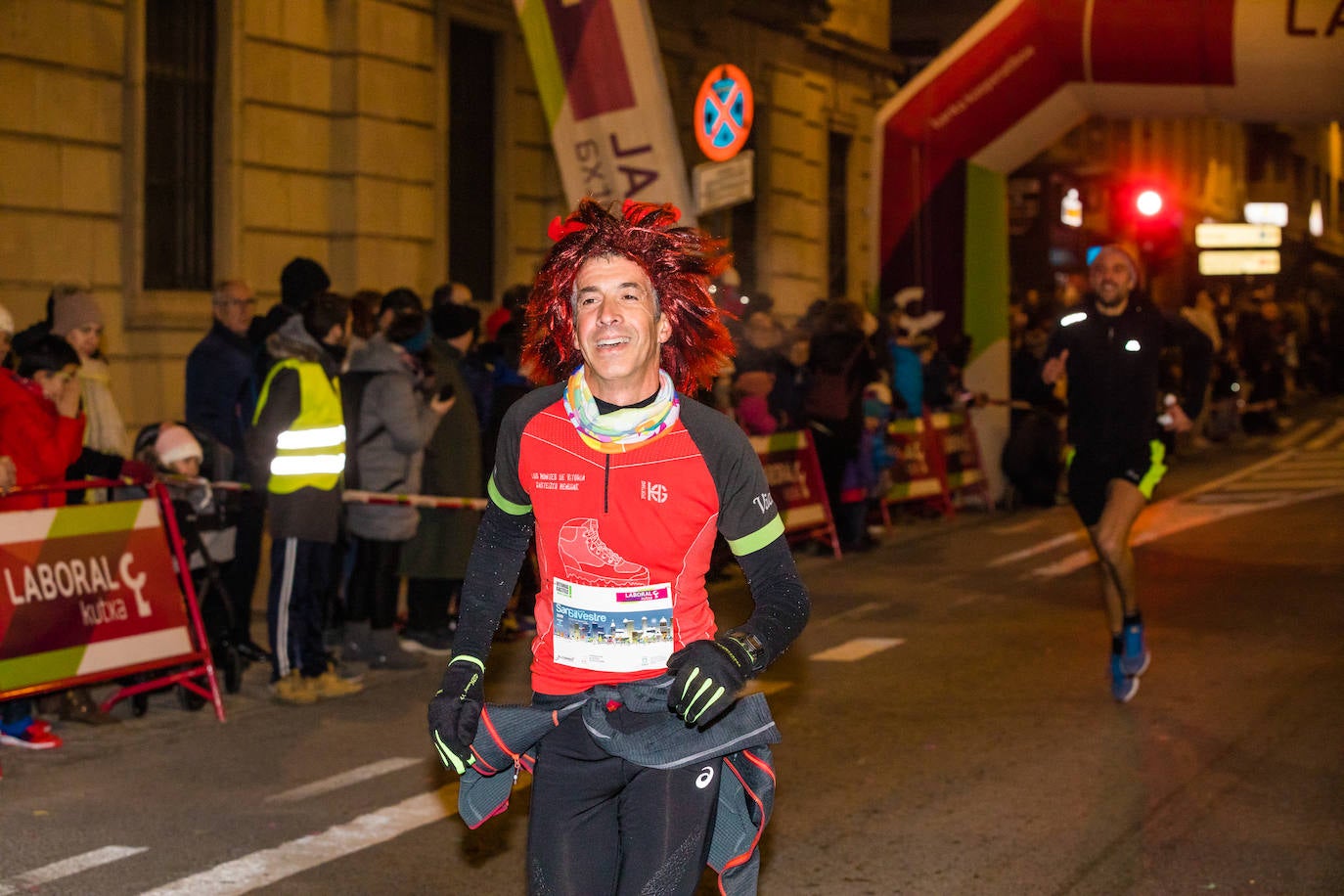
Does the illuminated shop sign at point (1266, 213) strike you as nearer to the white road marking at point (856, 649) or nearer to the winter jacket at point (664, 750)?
the white road marking at point (856, 649)

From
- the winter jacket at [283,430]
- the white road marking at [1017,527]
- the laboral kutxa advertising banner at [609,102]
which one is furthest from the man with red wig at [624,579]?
the white road marking at [1017,527]

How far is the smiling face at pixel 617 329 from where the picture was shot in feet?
11.7

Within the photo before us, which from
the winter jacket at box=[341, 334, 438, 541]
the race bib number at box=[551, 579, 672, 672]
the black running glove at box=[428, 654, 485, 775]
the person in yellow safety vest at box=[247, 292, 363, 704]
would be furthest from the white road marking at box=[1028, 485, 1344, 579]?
the black running glove at box=[428, 654, 485, 775]

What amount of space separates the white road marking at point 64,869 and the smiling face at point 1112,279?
488cm

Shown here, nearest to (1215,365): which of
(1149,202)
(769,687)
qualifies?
(1149,202)

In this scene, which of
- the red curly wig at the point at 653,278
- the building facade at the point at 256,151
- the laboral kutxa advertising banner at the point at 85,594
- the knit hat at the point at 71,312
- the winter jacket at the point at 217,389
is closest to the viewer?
the red curly wig at the point at 653,278

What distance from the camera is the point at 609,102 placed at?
11.3 metres

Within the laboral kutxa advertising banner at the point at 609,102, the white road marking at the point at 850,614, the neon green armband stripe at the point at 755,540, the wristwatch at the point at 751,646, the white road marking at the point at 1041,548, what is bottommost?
the white road marking at the point at 850,614

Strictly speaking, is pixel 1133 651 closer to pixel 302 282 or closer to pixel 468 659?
pixel 302 282

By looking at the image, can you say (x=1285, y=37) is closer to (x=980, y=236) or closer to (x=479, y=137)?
(x=980, y=236)

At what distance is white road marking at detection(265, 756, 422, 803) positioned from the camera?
6699 millimetres

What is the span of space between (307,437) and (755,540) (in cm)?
510

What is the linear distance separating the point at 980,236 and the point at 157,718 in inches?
411

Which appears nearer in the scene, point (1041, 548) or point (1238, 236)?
point (1041, 548)
